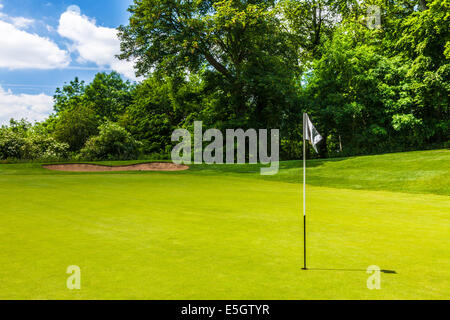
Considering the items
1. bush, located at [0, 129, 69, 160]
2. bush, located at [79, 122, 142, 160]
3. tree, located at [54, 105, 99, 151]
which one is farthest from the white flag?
tree, located at [54, 105, 99, 151]

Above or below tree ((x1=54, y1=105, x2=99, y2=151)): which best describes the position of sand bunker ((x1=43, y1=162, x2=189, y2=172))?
below

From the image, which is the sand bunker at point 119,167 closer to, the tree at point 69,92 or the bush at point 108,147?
the bush at point 108,147

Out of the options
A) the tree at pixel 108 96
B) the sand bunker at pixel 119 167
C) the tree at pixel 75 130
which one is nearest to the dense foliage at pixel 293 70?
the sand bunker at pixel 119 167

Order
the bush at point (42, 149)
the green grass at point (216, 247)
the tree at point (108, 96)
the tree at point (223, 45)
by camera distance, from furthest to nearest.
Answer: the tree at point (108, 96) → the bush at point (42, 149) → the tree at point (223, 45) → the green grass at point (216, 247)

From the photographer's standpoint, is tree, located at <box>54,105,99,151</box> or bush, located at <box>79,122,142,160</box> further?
tree, located at <box>54,105,99,151</box>

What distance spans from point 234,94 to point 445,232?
30.8 meters

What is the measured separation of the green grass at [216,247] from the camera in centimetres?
454

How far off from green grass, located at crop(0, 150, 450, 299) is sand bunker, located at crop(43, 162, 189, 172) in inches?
735

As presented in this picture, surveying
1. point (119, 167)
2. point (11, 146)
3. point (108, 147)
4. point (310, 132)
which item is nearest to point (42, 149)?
point (11, 146)

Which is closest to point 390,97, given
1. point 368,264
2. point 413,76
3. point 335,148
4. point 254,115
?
point 413,76

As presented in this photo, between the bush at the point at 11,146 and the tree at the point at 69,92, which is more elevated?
the tree at the point at 69,92

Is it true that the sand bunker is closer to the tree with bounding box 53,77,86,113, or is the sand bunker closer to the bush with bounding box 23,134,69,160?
the bush with bounding box 23,134,69,160

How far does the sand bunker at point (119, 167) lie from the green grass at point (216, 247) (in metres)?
18.7

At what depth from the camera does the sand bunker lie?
32.5 m
